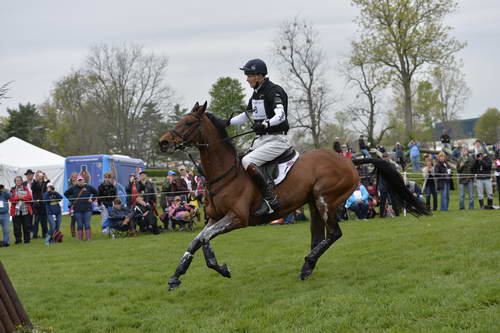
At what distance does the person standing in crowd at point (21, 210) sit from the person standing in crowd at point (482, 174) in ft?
52.0

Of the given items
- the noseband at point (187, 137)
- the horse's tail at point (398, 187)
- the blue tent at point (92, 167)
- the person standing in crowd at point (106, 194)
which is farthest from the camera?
the blue tent at point (92, 167)

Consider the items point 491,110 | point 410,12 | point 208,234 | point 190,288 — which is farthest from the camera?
point 491,110

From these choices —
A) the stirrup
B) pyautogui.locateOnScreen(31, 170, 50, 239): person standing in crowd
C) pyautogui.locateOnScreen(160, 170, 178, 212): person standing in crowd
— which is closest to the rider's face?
the stirrup

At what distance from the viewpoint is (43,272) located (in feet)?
37.1

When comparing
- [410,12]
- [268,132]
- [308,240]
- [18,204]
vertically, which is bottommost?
[308,240]

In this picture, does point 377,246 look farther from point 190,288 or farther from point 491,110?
point 491,110

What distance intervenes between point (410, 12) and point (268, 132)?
119 feet

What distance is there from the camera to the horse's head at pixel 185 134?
7.92m

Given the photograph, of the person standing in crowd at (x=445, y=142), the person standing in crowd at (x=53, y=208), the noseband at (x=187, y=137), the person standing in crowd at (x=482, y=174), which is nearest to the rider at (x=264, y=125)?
the noseband at (x=187, y=137)

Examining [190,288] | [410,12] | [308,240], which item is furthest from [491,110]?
[190,288]

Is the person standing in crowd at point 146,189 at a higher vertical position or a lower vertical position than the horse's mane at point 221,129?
lower

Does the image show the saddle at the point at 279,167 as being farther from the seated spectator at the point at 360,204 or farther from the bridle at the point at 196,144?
the seated spectator at the point at 360,204

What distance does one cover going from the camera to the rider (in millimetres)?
8375

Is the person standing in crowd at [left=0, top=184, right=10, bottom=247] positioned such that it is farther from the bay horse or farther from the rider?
the rider
